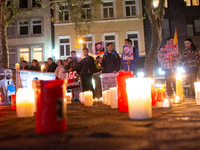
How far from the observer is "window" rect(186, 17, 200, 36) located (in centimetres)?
2272

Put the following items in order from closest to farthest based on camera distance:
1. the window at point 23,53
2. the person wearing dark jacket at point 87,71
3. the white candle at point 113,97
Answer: the white candle at point 113,97 → the person wearing dark jacket at point 87,71 → the window at point 23,53

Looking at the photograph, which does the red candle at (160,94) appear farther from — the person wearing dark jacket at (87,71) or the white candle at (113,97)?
the person wearing dark jacket at (87,71)

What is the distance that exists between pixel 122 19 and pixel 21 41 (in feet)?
33.9

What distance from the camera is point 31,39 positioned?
891 inches

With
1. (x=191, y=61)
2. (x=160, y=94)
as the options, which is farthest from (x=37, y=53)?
(x=160, y=94)

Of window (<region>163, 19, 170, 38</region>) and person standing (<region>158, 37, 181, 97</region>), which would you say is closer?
person standing (<region>158, 37, 181, 97</region>)

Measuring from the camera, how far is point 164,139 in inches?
43.7

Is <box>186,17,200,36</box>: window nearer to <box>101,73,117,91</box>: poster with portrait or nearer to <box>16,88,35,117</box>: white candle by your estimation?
<box>101,73,117,91</box>: poster with portrait

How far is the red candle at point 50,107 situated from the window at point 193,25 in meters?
23.6

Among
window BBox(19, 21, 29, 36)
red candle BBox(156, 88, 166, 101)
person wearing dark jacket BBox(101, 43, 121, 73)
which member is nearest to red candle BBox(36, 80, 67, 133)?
red candle BBox(156, 88, 166, 101)

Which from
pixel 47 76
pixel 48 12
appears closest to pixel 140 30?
pixel 48 12

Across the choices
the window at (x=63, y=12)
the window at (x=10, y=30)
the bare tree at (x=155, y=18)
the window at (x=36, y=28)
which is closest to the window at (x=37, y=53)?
the window at (x=36, y=28)

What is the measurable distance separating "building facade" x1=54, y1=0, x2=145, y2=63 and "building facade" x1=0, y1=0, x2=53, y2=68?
1.01 m

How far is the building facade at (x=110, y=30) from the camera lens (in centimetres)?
2206
